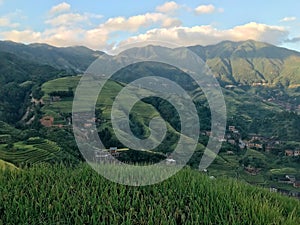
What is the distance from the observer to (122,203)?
443 centimetres

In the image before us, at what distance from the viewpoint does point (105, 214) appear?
163 inches

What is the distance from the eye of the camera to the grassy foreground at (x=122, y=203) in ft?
13.2

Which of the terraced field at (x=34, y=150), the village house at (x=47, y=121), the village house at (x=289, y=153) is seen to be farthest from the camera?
the village house at (x=289, y=153)

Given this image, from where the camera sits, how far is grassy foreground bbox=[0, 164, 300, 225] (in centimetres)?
402

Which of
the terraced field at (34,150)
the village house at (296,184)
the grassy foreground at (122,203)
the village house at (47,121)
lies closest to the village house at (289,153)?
the village house at (296,184)

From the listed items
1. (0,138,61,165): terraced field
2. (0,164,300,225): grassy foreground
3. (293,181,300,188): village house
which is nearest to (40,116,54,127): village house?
(0,138,61,165): terraced field

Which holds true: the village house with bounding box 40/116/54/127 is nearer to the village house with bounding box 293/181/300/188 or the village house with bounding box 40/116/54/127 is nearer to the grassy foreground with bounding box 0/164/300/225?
the village house with bounding box 293/181/300/188

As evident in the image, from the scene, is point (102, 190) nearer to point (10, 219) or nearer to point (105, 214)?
point (105, 214)

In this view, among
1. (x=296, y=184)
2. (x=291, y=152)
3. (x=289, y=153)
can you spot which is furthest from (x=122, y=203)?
(x=291, y=152)

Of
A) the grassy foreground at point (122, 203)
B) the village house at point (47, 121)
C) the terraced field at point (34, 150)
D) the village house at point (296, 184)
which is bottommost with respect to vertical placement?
the village house at point (296, 184)

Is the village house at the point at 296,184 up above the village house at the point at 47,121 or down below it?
below

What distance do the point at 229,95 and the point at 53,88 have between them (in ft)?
321

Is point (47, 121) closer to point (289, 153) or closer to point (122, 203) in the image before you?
point (289, 153)

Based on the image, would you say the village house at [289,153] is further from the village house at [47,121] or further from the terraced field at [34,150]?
the terraced field at [34,150]
